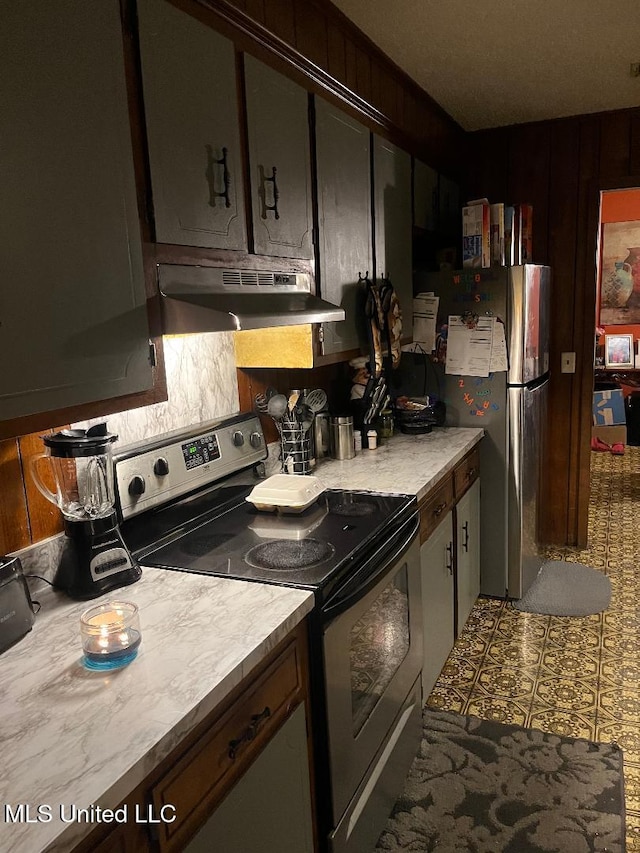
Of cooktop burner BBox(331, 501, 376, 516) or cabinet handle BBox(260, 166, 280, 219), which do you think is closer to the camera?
cabinet handle BBox(260, 166, 280, 219)

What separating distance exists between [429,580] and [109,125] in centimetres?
183

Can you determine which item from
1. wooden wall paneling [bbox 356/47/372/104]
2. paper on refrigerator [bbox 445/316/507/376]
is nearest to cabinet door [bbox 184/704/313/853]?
paper on refrigerator [bbox 445/316/507/376]

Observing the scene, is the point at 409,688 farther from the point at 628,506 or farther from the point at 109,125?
the point at 628,506

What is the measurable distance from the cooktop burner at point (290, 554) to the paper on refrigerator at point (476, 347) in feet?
5.44

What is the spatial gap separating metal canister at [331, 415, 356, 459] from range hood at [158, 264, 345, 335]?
693 mm

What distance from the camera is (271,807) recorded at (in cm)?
132

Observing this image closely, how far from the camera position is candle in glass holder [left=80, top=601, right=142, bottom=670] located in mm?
1176

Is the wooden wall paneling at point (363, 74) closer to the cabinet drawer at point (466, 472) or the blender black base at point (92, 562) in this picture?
the cabinet drawer at point (466, 472)

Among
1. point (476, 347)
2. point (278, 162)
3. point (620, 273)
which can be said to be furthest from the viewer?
point (620, 273)

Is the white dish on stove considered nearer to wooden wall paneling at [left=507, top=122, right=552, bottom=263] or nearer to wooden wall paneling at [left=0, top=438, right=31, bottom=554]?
wooden wall paneling at [left=0, top=438, right=31, bottom=554]

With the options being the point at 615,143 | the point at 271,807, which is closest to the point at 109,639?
the point at 271,807

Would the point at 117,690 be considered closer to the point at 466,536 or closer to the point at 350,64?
the point at 466,536

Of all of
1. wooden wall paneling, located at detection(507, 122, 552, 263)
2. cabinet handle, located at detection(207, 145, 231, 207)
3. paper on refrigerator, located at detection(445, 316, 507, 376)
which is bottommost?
paper on refrigerator, located at detection(445, 316, 507, 376)

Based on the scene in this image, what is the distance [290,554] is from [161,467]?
46cm
